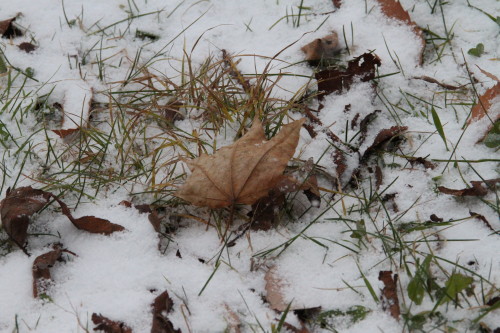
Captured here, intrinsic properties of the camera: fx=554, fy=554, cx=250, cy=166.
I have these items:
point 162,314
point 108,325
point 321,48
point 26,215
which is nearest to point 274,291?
point 162,314

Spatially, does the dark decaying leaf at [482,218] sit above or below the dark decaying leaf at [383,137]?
below

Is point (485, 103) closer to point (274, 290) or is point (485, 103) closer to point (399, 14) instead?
point (399, 14)

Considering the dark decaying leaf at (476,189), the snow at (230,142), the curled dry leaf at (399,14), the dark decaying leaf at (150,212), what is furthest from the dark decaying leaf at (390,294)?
the curled dry leaf at (399,14)

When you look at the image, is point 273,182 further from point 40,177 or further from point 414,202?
point 40,177

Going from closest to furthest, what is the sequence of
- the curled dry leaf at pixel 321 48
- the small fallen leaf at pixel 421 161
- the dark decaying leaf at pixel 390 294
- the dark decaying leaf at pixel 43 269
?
the dark decaying leaf at pixel 390 294, the dark decaying leaf at pixel 43 269, the small fallen leaf at pixel 421 161, the curled dry leaf at pixel 321 48

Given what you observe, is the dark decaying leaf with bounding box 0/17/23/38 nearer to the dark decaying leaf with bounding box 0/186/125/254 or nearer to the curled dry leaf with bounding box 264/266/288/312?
the dark decaying leaf with bounding box 0/186/125/254

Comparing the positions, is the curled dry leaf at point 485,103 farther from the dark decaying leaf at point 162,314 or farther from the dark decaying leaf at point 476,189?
the dark decaying leaf at point 162,314
